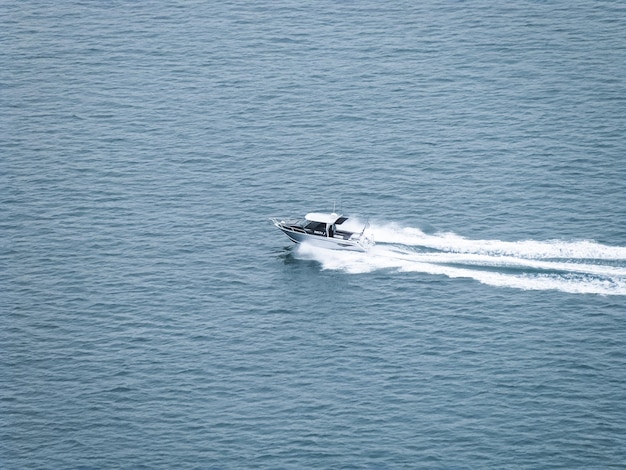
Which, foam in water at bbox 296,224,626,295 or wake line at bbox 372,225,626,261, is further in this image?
wake line at bbox 372,225,626,261

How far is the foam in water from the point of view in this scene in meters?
189

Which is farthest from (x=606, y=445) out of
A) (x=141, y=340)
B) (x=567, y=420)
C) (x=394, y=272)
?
(x=141, y=340)

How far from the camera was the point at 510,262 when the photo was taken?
193125 mm

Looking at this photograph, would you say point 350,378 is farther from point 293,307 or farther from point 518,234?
point 518,234

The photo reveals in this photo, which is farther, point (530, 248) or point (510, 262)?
point (530, 248)

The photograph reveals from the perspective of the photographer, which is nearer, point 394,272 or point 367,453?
point 367,453

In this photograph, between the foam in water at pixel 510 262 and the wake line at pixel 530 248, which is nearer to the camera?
the foam in water at pixel 510 262

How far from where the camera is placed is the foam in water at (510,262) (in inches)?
7431

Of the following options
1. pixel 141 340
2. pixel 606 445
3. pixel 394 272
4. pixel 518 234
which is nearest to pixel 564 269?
pixel 518 234

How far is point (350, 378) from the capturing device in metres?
175

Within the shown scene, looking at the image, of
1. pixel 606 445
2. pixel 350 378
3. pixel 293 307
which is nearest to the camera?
pixel 606 445

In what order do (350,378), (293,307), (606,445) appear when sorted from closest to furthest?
(606,445), (350,378), (293,307)

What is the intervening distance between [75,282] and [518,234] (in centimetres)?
6218

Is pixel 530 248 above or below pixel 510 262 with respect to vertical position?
above
